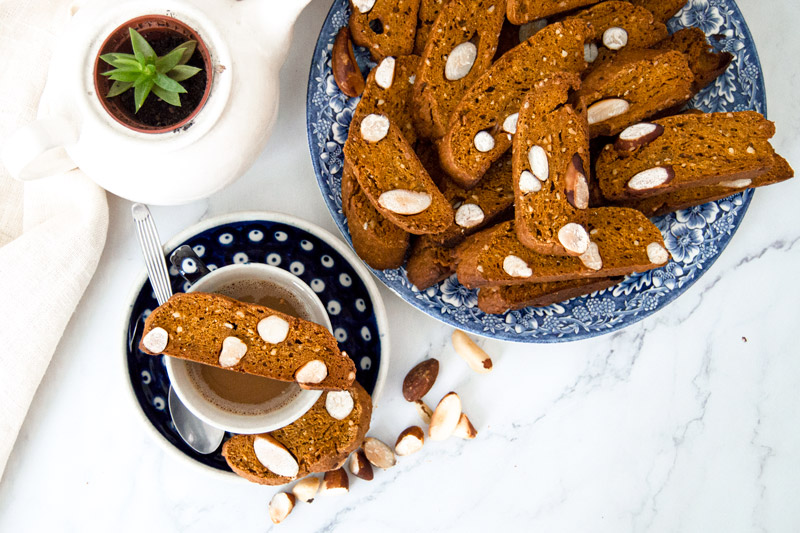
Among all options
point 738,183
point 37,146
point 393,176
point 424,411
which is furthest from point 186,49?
point 738,183

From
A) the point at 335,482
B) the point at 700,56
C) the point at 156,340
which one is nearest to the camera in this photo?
the point at 156,340

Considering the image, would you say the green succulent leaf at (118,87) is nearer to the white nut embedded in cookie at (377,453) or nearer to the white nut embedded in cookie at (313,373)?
the white nut embedded in cookie at (313,373)

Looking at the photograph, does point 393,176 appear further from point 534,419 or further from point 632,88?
point 534,419

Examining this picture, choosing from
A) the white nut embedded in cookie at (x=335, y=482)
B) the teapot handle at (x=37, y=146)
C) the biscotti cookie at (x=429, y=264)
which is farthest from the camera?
the white nut embedded in cookie at (x=335, y=482)

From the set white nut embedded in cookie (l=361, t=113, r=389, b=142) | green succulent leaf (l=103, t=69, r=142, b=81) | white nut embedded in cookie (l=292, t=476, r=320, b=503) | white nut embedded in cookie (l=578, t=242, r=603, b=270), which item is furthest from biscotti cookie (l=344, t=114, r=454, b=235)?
white nut embedded in cookie (l=292, t=476, r=320, b=503)

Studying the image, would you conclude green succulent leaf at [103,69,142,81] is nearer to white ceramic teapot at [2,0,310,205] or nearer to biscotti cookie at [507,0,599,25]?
white ceramic teapot at [2,0,310,205]

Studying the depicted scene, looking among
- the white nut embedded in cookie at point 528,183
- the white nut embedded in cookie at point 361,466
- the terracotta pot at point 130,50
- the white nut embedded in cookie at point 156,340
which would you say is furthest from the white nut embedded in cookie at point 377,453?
the terracotta pot at point 130,50
